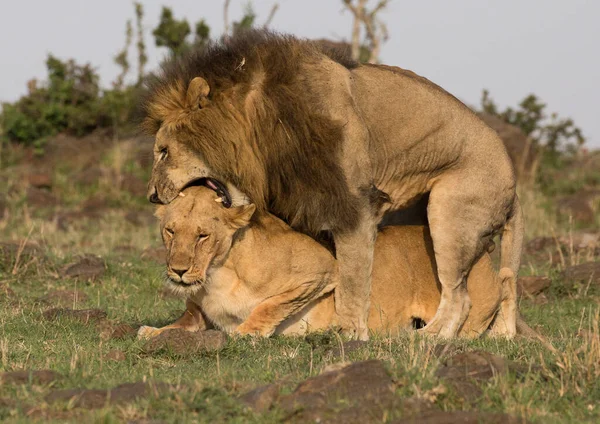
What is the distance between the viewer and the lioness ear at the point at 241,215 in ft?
18.2

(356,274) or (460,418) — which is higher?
→ (356,274)

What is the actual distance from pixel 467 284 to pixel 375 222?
0.75 m

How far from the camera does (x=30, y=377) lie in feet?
13.0

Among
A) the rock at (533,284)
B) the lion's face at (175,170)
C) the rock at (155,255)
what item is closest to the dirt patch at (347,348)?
the lion's face at (175,170)

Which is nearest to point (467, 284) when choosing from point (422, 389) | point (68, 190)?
point (422, 389)

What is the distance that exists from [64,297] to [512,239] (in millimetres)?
2868

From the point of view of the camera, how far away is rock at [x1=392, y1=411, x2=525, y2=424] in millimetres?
3496

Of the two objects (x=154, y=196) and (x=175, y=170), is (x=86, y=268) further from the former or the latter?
(x=175, y=170)

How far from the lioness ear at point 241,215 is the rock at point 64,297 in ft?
5.36

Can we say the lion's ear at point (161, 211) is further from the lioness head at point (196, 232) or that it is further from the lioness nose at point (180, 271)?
the lioness nose at point (180, 271)

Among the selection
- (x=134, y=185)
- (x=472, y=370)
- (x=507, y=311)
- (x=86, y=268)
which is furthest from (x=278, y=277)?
(x=134, y=185)

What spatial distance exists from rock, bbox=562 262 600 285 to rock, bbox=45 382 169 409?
4.65m

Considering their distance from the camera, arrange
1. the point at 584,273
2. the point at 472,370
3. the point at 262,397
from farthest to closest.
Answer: the point at 584,273, the point at 472,370, the point at 262,397

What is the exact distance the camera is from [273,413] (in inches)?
142
